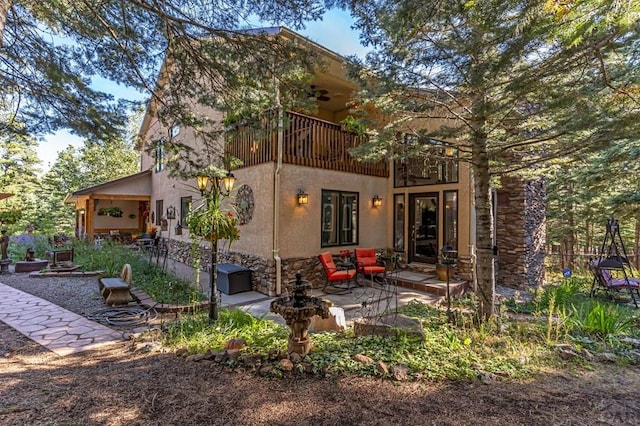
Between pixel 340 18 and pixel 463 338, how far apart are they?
5.06 metres

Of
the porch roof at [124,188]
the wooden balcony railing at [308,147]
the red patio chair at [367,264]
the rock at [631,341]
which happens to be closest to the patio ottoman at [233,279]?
the wooden balcony railing at [308,147]

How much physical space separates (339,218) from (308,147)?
2.17 metres

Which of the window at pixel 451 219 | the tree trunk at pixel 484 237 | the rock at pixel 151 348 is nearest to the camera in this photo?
the rock at pixel 151 348

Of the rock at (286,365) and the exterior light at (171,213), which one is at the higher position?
the exterior light at (171,213)

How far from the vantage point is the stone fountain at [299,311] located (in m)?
3.70

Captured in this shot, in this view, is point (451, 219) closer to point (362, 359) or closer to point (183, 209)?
point (362, 359)

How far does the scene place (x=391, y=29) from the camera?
4258mm

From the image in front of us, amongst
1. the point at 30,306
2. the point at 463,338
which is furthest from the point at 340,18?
the point at 30,306

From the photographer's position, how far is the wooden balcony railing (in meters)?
8.01

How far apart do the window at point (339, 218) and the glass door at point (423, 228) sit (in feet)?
6.25

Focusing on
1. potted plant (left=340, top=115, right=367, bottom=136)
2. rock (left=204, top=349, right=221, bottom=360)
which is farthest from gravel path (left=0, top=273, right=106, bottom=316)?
potted plant (left=340, top=115, right=367, bottom=136)

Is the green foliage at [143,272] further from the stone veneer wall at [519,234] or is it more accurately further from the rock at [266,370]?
the stone veneer wall at [519,234]

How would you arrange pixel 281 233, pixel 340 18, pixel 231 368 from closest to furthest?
pixel 231 368, pixel 340 18, pixel 281 233

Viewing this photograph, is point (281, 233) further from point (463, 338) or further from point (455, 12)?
point (455, 12)
